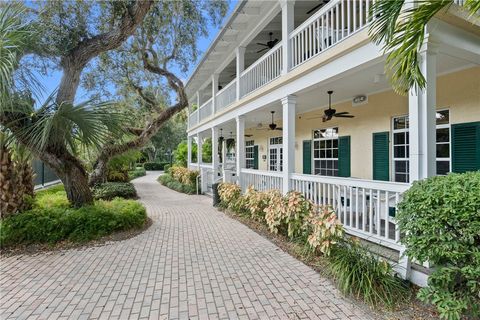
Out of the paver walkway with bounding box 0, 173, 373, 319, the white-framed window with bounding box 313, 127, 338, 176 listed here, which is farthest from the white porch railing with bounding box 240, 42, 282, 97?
the paver walkway with bounding box 0, 173, 373, 319

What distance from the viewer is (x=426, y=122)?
3.65m

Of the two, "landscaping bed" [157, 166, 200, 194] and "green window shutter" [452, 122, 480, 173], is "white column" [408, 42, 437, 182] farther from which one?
"landscaping bed" [157, 166, 200, 194]

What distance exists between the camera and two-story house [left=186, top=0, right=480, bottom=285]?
12.6 feet

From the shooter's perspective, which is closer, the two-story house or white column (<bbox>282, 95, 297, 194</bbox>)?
the two-story house

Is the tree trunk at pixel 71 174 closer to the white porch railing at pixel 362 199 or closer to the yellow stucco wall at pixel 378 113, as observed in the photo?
the white porch railing at pixel 362 199

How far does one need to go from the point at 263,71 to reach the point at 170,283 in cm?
676

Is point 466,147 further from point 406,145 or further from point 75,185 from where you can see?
point 75,185

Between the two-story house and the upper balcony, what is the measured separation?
0.04 metres

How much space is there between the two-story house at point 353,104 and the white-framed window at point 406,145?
0.9 inches

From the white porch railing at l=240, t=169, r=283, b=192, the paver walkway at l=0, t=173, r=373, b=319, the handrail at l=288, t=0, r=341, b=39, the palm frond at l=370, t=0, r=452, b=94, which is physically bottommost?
the paver walkway at l=0, t=173, r=373, b=319

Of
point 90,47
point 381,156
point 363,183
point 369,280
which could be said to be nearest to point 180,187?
point 90,47

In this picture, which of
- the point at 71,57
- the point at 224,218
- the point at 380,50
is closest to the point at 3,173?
the point at 71,57

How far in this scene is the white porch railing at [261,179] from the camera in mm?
7511

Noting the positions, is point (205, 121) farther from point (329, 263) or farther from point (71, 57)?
point (329, 263)
